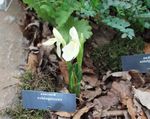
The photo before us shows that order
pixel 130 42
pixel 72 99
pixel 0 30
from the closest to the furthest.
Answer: pixel 72 99 → pixel 130 42 → pixel 0 30

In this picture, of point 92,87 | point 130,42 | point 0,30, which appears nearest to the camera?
point 92,87

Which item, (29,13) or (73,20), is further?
(29,13)

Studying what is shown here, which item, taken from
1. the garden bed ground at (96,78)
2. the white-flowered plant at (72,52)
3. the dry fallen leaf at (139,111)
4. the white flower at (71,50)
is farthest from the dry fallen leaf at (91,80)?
the white flower at (71,50)

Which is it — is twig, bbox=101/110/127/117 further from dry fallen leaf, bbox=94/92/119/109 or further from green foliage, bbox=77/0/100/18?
green foliage, bbox=77/0/100/18

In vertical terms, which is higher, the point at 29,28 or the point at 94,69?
the point at 29,28

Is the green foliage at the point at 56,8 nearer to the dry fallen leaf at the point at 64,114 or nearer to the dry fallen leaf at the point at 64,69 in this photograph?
the dry fallen leaf at the point at 64,69

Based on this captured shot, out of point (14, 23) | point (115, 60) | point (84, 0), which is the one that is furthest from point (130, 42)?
point (14, 23)

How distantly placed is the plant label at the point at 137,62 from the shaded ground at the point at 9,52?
482 mm

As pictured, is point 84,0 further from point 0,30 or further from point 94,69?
point 0,30

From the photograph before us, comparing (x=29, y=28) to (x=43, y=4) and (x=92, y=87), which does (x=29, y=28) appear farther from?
(x=92, y=87)

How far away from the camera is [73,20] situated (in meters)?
1.83

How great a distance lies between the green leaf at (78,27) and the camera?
5.82 feet

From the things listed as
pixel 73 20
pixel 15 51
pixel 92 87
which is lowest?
pixel 92 87

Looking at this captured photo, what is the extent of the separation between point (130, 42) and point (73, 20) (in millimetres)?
301
